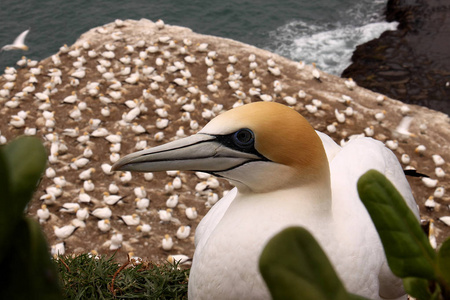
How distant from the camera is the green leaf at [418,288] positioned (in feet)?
1.80

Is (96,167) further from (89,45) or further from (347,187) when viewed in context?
(347,187)

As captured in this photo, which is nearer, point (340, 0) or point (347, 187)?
point (347, 187)

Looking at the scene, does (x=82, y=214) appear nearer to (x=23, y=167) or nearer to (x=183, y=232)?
(x=183, y=232)

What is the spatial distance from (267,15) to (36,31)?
5.96 metres

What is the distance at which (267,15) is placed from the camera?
13055 mm

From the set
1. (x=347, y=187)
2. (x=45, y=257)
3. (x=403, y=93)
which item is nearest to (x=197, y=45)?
(x=403, y=93)

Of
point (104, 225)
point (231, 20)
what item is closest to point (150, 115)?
point (104, 225)

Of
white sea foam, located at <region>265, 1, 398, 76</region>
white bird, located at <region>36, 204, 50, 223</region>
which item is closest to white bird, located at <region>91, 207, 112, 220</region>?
white bird, located at <region>36, 204, 50, 223</region>

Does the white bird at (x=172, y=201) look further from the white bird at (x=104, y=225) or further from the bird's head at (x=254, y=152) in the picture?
the bird's head at (x=254, y=152)

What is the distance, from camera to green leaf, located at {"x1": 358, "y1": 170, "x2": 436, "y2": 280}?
1.82 ft

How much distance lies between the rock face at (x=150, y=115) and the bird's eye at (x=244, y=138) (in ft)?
9.87

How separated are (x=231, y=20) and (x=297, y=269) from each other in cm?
1298

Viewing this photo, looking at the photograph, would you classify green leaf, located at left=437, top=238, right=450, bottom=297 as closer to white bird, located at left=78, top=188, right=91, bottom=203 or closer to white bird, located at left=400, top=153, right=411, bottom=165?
white bird, located at left=78, top=188, right=91, bottom=203

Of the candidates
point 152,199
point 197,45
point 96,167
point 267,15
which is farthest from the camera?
point 267,15
